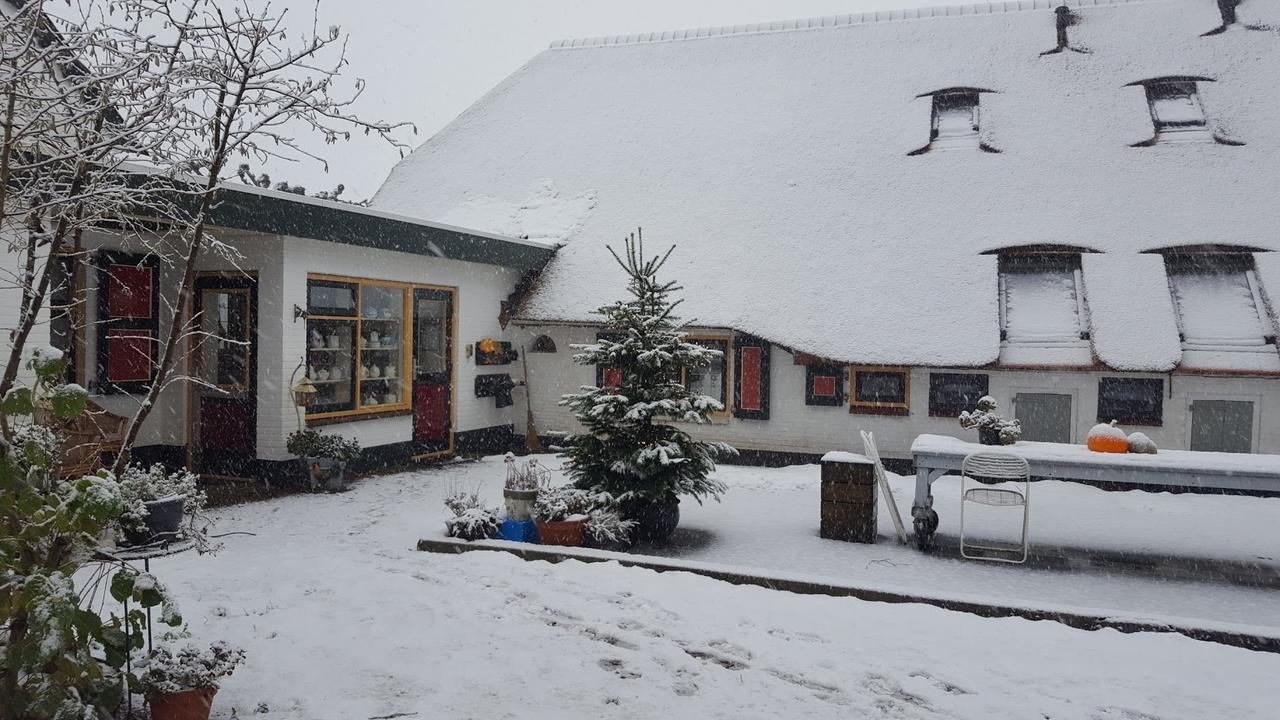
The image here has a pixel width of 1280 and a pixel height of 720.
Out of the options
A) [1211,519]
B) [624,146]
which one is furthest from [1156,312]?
[624,146]

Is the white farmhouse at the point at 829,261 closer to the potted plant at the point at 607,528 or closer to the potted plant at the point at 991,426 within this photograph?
the potted plant at the point at 991,426

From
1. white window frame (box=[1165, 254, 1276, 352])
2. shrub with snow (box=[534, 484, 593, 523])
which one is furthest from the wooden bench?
white window frame (box=[1165, 254, 1276, 352])

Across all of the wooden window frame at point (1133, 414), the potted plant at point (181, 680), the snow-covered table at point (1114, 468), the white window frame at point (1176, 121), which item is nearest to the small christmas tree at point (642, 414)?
the snow-covered table at point (1114, 468)

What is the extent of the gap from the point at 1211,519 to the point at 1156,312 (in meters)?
2.75

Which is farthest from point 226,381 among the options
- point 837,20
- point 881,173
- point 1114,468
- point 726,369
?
point 837,20

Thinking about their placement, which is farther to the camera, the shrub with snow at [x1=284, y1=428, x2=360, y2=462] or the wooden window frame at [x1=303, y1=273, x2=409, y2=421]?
the wooden window frame at [x1=303, y1=273, x2=409, y2=421]

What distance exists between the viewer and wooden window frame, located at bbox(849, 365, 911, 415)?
11.9 m

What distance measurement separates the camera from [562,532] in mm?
7336

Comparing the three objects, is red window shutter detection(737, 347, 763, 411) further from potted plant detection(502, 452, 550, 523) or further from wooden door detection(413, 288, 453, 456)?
potted plant detection(502, 452, 550, 523)

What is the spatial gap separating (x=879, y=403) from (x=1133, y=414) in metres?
3.19

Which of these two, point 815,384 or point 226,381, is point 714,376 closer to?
point 815,384

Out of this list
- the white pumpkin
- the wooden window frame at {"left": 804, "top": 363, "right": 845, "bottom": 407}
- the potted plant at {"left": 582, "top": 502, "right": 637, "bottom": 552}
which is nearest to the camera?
the potted plant at {"left": 582, "top": 502, "right": 637, "bottom": 552}

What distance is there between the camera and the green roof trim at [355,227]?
28.8ft

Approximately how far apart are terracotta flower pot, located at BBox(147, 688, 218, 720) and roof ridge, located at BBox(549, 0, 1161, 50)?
16.9 meters
